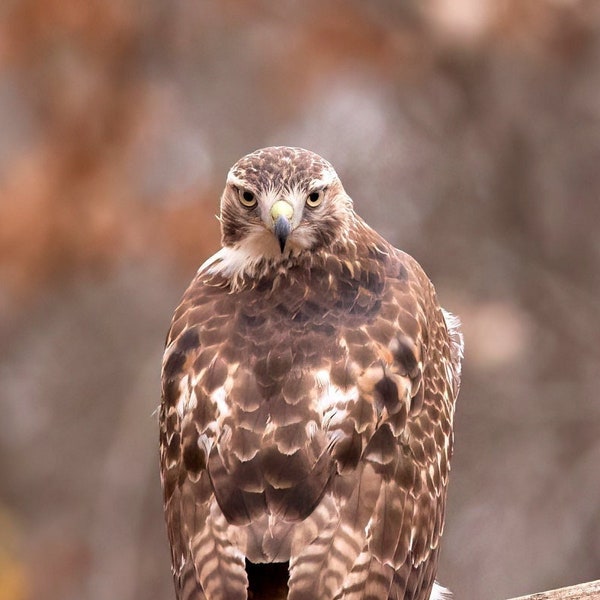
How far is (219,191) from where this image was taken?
1241 cm

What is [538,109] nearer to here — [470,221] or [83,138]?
[470,221]

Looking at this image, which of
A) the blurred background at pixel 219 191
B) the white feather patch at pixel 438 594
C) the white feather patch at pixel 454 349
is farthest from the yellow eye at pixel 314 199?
the blurred background at pixel 219 191

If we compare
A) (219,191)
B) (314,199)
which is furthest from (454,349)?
(219,191)

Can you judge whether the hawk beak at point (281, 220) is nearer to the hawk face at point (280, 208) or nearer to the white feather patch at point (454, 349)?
the hawk face at point (280, 208)

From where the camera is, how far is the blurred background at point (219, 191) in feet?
40.3

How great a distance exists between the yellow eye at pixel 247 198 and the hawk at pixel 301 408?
1cm

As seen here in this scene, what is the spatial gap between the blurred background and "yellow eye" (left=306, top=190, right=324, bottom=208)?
5.68 meters

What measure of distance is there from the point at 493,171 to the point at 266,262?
6905 mm

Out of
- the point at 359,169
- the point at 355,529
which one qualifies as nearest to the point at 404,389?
the point at 355,529

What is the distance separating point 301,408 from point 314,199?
0.87 m

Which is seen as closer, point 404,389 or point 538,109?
point 404,389

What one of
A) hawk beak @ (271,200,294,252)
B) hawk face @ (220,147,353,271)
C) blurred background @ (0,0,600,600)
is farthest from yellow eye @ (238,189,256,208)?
blurred background @ (0,0,600,600)

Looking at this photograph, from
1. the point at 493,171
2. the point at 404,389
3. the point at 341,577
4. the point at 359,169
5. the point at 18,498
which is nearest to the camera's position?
the point at 341,577

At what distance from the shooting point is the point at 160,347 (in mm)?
→ 13094
